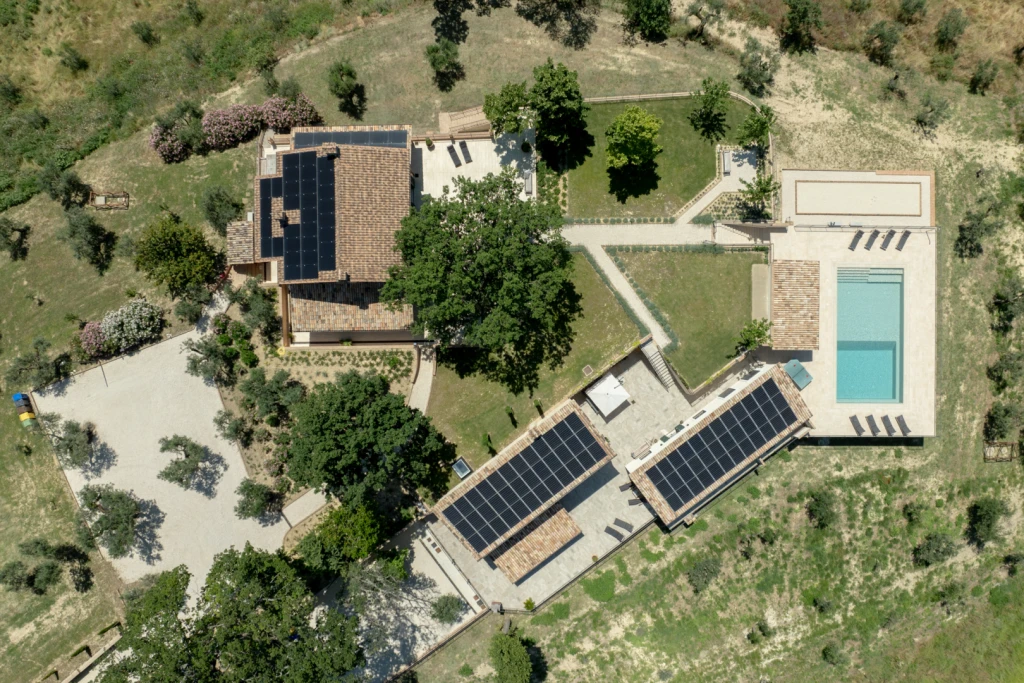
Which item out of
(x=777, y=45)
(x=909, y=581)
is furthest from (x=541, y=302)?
(x=909, y=581)

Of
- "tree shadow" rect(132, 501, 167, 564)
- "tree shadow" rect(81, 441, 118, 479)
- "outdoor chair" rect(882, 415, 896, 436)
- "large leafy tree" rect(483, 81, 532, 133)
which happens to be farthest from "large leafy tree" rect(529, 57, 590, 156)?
"tree shadow" rect(132, 501, 167, 564)

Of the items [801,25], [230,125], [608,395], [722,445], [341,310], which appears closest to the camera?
[722,445]

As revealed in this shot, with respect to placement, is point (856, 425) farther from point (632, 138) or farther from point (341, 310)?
point (341, 310)

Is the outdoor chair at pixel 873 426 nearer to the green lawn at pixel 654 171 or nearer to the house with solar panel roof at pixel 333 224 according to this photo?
the green lawn at pixel 654 171

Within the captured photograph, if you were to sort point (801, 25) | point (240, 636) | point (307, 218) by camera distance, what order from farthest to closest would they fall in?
point (801, 25) < point (307, 218) < point (240, 636)

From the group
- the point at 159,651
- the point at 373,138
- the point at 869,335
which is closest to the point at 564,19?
the point at 373,138

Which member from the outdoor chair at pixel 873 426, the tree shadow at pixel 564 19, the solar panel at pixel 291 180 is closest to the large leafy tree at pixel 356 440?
the solar panel at pixel 291 180
